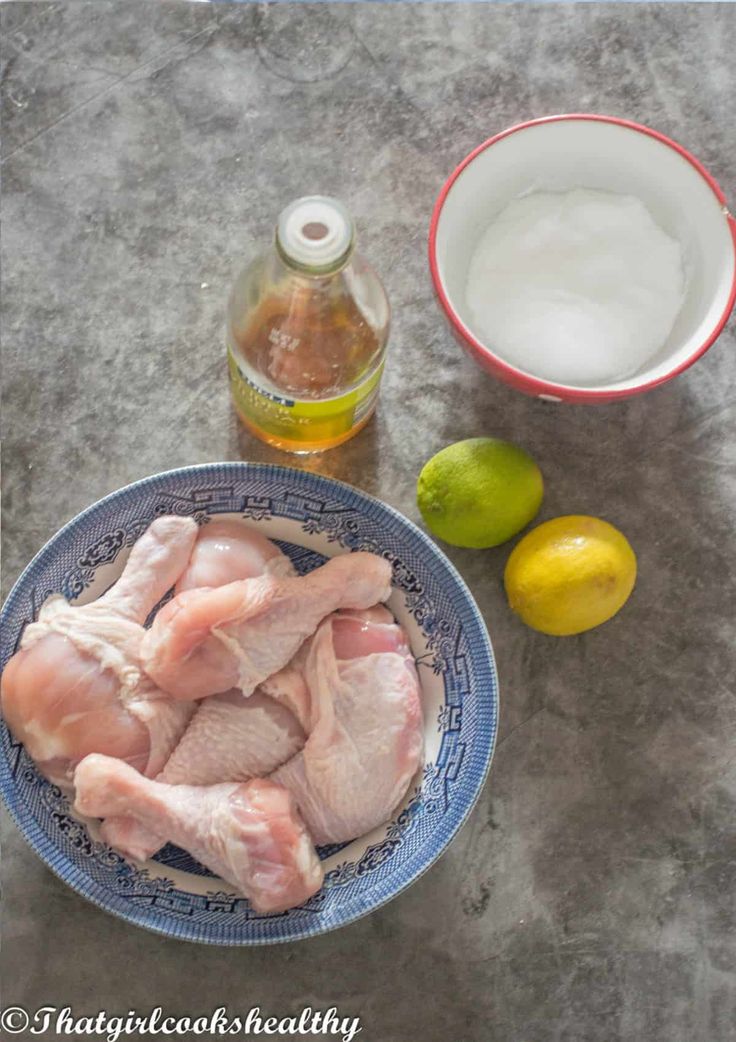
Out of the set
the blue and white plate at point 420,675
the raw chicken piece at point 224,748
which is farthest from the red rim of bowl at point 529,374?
the raw chicken piece at point 224,748

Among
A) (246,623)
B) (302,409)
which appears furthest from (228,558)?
(302,409)

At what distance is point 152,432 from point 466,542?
1.40 feet

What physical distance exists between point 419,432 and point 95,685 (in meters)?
0.51

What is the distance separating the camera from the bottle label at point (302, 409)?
115 cm

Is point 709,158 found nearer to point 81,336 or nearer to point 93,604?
point 81,336

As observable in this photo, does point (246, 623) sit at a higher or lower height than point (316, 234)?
lower

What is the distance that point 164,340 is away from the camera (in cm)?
137

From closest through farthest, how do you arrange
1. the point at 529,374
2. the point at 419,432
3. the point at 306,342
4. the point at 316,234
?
the point at 316,234, the point at 306,342, the point at 529,374, the point at 419,432

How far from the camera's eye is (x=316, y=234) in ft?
3.27

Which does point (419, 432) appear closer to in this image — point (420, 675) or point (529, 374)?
point (529, 374)

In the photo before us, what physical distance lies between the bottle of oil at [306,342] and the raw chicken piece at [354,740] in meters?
0.25

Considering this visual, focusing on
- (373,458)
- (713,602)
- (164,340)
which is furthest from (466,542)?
(164,340)

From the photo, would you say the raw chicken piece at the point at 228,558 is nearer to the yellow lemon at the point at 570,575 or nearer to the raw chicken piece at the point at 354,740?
the raw chicken piece at the point at 354,740

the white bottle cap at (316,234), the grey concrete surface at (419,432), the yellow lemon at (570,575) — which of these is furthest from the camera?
the grey concrete surface at (419,432)
